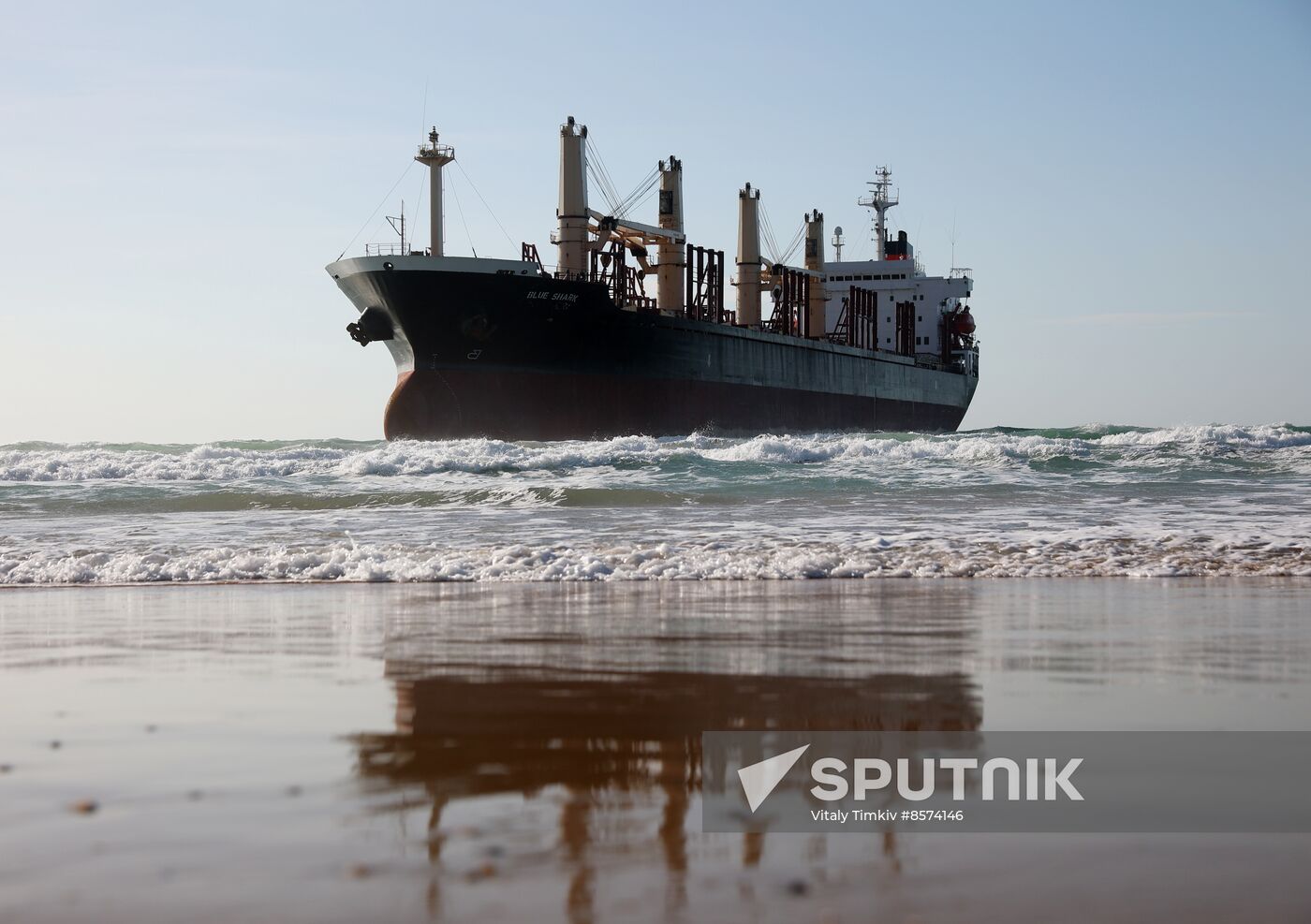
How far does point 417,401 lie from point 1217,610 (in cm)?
2795

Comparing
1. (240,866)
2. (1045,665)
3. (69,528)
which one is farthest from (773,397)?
(240,866)

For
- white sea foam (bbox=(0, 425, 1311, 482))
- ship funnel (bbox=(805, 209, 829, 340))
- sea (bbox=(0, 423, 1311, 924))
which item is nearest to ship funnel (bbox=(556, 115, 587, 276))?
white sea foam (bbox=(0, 425, 1311, 482))

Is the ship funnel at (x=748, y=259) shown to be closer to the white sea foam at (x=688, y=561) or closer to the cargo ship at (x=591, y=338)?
the cargo ship at (x=591, y=338)

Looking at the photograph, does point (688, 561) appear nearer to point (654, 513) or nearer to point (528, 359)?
point (654, 513)

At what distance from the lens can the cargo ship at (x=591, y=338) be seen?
107 feet

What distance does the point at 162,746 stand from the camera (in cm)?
329

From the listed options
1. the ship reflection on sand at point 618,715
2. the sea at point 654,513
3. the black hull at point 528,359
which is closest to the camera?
the ship reflection on sand at point 618,715

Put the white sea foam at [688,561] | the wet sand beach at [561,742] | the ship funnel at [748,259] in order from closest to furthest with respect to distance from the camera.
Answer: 1. the wet sand beach at [561,742]
2. the white sea foam at [688,561]
3. the ship funnel at [748,259]

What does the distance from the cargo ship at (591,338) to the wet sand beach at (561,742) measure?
2571 cm

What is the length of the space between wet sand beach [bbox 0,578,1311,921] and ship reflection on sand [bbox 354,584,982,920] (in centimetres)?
1

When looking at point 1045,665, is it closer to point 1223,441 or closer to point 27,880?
point 27,880

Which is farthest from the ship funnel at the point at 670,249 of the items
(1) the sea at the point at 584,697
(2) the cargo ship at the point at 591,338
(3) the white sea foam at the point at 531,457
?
(1) the sea at the point at 584,697

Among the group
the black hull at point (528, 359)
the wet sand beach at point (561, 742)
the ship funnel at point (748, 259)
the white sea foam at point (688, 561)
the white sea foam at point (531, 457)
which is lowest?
the wet sand beach at point (561, 742)

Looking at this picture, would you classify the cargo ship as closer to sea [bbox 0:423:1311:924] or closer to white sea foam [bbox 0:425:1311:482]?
white sea foam [bbox 0:425:1311:482]
